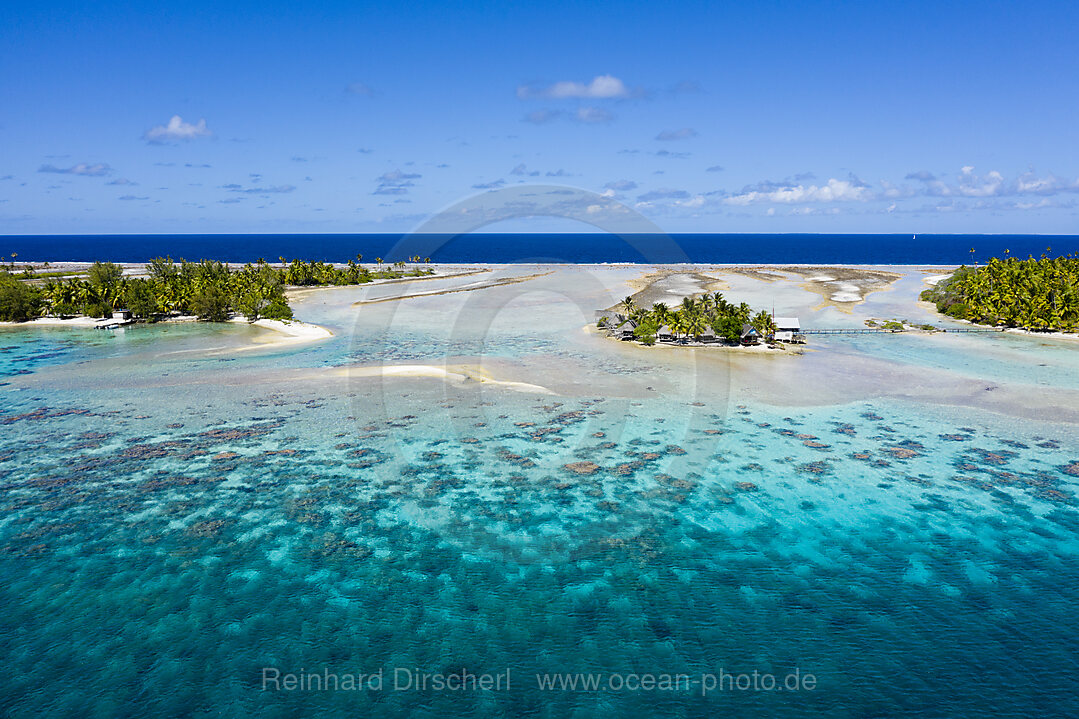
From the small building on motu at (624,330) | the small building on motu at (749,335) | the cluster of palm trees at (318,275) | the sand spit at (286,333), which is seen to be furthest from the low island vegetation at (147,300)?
the small building on motu at (749,335)

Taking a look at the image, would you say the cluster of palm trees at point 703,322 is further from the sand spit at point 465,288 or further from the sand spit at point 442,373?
the sand spit at point 465,288

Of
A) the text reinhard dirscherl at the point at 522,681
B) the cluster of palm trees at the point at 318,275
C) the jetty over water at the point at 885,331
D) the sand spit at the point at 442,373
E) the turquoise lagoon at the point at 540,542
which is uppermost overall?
the cluster of palm trees at the point at 318,275

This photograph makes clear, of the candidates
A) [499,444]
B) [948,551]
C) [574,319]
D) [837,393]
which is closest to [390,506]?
[499,444]

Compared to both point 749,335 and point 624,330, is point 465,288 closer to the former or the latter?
point 624,330

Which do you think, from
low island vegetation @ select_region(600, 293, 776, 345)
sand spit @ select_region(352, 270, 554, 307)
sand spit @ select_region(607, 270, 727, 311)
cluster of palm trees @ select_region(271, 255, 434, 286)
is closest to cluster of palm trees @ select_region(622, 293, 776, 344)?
low island vegetation @ select_region(600, 293, 776, 345)

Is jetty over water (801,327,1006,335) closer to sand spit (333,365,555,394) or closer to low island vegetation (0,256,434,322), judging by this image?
sand spit (333,365,555,394)

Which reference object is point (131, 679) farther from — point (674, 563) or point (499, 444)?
point (499, 444)

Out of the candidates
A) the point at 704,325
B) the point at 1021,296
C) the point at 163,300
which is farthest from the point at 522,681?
the point at 163,300
